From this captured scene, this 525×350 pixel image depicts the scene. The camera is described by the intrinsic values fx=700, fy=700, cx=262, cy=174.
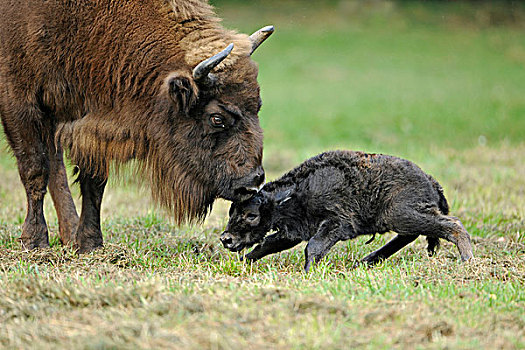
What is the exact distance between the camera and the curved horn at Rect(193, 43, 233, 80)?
5115 millimetres

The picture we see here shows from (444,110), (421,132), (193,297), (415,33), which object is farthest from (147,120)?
(415,33)

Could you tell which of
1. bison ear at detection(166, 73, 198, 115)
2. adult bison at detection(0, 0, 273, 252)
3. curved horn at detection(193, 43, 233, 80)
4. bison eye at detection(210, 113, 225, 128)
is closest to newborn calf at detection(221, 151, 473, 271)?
adult bison at detection(0, 0, 273, 252)

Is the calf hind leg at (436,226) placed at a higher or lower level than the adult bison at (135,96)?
lower

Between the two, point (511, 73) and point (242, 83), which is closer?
point (242, 83)

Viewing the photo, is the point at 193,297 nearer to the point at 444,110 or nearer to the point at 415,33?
the point at 444,110

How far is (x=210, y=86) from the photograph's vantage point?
17.5 feet

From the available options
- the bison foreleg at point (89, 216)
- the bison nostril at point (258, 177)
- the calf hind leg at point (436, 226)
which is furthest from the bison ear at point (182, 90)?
the calf hind leg at point (436, 226)

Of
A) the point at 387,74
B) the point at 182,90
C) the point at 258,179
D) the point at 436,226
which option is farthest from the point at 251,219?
the point at 387,74

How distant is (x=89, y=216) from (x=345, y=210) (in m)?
2.27

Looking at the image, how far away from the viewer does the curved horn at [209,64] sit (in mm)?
5115

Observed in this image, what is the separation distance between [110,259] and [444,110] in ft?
43.2

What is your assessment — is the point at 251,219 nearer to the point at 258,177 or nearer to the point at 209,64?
the point at 258,177

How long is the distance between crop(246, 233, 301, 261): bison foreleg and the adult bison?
54cm

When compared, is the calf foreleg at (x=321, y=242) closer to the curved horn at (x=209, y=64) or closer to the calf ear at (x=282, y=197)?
the calf ear at (x=282, y=197)
